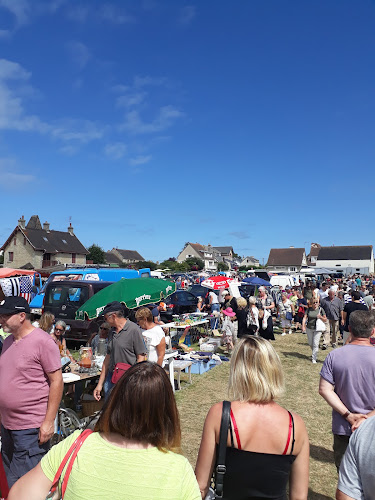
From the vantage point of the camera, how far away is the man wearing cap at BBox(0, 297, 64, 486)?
3.11 metres

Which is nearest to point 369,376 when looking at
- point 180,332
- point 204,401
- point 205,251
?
point 204,401

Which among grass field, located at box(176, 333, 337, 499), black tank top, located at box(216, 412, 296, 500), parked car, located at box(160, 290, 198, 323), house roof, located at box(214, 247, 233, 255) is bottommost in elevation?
grass field, located at box(176, 333, 337, 499)

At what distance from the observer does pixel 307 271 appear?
38.3 metres

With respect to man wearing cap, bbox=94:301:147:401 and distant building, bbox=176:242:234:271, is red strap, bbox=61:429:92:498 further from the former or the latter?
distant building, bbox=176:242:234:271

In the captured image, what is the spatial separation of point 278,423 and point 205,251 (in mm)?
103793

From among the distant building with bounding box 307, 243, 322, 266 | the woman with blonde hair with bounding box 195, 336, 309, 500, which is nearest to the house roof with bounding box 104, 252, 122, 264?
the distant building with bounding box 307, 243, 322, 266

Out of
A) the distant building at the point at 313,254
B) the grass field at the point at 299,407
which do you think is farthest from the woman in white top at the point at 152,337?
the distant building at the point at 313,254

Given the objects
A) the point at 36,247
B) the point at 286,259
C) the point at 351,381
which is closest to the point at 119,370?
the point at 351,381

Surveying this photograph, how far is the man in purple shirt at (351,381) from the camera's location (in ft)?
10.5

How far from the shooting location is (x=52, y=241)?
53875mm

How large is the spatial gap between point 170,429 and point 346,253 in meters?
90.9

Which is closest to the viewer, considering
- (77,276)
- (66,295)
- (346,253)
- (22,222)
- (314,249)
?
(66,295)

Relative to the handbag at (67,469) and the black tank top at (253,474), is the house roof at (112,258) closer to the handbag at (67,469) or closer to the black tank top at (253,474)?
the black tank top at (253,474)

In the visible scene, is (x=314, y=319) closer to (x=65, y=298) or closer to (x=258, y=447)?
(x=65, y=298)
